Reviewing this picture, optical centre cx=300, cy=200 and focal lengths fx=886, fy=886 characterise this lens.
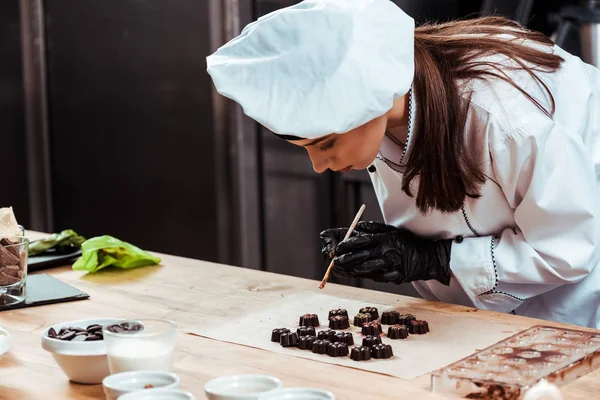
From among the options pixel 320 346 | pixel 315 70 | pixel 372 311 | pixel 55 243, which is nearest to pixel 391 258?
pixel 372 311

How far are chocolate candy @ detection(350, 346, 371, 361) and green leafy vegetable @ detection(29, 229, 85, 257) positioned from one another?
1.10 metres

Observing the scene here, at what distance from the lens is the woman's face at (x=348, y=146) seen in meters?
1.61

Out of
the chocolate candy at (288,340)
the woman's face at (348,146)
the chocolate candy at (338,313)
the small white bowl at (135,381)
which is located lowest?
the chocolate candy at (288,340)

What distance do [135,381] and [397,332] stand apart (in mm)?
533

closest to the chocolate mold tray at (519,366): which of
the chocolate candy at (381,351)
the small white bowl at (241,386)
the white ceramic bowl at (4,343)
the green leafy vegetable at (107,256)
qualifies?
the chocolate candy at (381,351)

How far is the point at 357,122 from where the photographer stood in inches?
59.2

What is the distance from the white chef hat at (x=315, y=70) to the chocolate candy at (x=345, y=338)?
13.5 inches

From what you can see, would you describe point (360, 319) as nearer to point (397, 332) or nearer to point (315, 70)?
point (397, 332)

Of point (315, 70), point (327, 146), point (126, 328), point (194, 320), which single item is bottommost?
point (194, 320)

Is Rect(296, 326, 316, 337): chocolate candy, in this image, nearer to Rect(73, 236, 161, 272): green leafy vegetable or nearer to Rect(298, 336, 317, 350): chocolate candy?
Rect(298, 336, 317, 350): chocolate candy

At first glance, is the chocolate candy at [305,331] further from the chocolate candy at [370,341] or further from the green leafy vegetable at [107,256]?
the green leafy vegetable at [107,256]

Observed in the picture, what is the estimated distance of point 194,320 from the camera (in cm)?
171

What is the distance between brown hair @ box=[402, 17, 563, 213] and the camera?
1.72m

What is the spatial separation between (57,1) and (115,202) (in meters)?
0.94
